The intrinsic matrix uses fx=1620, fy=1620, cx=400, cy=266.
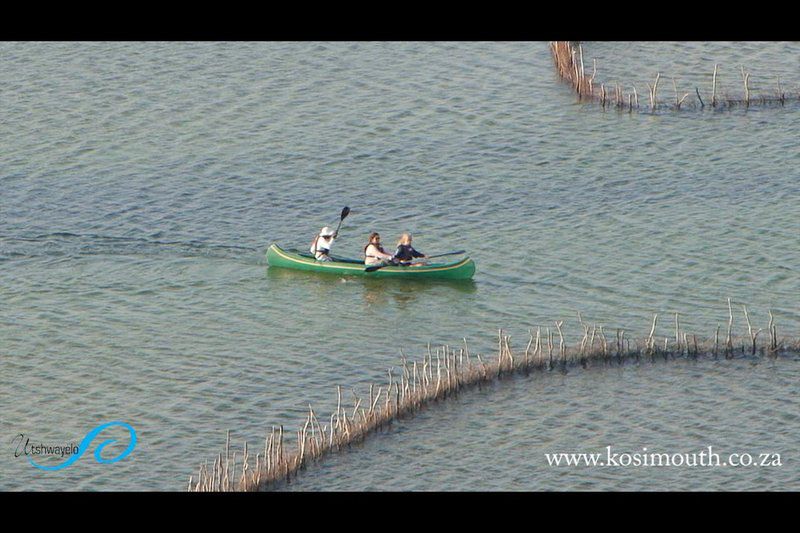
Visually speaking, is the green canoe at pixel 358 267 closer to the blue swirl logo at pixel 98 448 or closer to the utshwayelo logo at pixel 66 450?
the blue swirl logo at pixel 98 448

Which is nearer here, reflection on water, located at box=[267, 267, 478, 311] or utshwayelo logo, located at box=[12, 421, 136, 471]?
utshwayelo logo, located at box=[12, 421, 136, 471]

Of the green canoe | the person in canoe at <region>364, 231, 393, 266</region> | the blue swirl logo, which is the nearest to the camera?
the blue swirl logo

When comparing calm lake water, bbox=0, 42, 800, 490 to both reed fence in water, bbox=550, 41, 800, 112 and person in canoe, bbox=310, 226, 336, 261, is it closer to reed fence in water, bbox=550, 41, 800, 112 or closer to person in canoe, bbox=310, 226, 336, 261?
reed fence in water, bbox=550, 41, 800, 112

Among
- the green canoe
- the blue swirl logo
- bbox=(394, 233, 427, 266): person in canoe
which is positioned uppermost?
bbox=(394, 233, 427, 266): person in canoe

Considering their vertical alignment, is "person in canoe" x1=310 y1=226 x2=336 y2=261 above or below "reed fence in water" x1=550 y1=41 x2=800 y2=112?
below

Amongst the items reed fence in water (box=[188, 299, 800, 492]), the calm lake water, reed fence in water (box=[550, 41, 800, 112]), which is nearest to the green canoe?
the calm lake water
